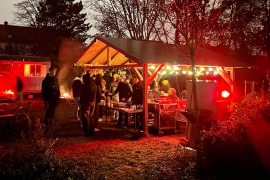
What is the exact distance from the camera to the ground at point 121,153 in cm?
567

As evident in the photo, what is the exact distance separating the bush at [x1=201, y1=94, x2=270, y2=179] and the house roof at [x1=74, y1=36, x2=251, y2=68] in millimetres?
4020

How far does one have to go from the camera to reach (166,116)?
1015cm

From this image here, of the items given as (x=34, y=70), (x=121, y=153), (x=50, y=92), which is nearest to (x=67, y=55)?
(x=34, y=70)

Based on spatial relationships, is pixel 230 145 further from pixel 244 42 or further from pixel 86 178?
pixel 244 42

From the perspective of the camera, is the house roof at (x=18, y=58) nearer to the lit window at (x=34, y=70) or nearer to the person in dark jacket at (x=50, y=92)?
the lit window at (x=34, y=70)

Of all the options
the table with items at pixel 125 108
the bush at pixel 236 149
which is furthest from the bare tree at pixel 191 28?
the table with items at pixel 125 108

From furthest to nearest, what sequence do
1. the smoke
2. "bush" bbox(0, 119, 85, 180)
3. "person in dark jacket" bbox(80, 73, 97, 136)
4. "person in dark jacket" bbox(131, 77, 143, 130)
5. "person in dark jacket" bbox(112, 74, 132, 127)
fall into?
the smoke, "person in dark jacket" bbox(112, 74, 132, 127), "person in dark jacket" bbox(131, 77, 143, 130), "person in dark jacket" bbox(80, 73, 97, 136), "bush" bbox(0, 119, 85, 180)

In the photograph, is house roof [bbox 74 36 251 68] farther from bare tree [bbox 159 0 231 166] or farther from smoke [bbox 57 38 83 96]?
smoke [bbox 57 38 83 96]

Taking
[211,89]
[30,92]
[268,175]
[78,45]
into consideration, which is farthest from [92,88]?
[78,45]

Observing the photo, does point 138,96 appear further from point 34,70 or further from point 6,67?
point 6,67

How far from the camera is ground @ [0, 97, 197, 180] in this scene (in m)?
5.67

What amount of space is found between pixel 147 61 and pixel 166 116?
7.63 feet

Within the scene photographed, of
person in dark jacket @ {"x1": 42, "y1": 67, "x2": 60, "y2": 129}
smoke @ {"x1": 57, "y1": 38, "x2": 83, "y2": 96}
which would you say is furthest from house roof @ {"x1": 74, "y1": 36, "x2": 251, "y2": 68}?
smoke @ {"x1": 57, "y1": 38, "x2": 83, "y2": 96}

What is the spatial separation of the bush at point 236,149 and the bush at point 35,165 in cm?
236
